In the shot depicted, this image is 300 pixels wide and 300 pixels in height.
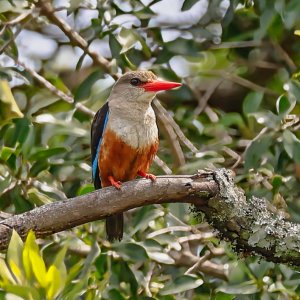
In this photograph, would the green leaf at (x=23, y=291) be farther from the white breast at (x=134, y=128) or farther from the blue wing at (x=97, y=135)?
the blue wing at (x=97, y=135)

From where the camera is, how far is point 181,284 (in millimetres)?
4762

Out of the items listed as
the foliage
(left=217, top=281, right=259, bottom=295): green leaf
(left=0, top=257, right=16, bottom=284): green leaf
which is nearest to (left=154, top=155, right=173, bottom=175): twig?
the foliage

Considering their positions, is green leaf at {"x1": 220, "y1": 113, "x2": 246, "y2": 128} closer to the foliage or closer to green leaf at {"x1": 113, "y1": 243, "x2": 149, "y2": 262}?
the foliage

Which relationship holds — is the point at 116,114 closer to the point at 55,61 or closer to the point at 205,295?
the point at 205,295

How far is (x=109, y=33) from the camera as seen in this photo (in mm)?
5602

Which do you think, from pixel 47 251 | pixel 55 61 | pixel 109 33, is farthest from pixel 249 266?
pixel 55 61

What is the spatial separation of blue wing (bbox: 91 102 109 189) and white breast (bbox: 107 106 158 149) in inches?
1.8

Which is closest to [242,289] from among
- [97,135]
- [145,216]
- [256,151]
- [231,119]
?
[145,216]

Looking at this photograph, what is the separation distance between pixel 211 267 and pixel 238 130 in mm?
1214

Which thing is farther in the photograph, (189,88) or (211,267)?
(189,88)

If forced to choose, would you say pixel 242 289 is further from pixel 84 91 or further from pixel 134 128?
pixel 84 91

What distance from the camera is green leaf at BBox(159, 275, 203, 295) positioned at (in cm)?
474

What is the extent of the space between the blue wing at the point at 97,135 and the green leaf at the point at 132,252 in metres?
0.55

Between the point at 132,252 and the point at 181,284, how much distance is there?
286mm
